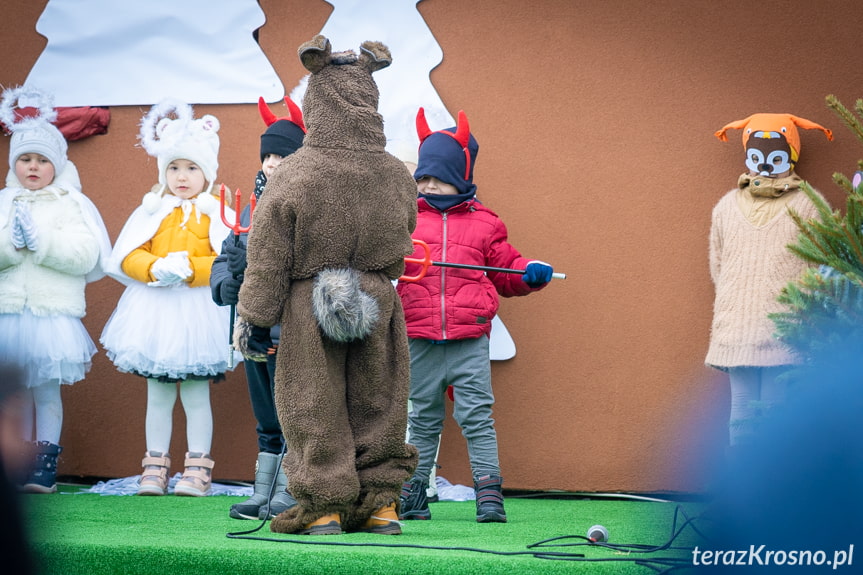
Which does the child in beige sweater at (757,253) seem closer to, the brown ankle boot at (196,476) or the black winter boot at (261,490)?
the black winter boot at (261,490)

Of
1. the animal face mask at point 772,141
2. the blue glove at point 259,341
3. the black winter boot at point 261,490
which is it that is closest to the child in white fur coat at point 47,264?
the black winter boot at point 261,490

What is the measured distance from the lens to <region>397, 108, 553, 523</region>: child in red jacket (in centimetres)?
404

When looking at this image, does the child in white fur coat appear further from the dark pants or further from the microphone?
the microphone

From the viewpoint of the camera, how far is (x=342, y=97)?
3.38m

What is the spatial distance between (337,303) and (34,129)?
305cm

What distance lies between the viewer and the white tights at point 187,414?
5137 mm

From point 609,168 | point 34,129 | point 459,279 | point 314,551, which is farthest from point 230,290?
point 609,168

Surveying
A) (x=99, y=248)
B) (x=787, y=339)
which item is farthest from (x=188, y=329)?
(x=787, y=339)

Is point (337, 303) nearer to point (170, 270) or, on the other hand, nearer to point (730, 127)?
point (170, 270)

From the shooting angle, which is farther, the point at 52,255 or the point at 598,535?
the point at 52,255

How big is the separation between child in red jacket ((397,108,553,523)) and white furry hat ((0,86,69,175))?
229 centimetres

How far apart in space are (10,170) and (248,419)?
1.88 metres

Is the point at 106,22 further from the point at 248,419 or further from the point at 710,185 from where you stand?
the point at 710,185

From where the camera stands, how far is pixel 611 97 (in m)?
5.42
